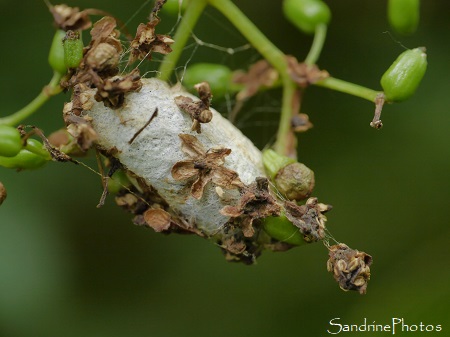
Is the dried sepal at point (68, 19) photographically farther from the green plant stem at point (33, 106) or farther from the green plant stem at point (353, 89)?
the green plant stem at point (353, 89)

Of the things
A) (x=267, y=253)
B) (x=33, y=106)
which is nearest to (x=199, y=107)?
(x=33, y=106)

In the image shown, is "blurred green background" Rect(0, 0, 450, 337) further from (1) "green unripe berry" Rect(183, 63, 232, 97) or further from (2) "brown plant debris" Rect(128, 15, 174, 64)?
(2) "brown plant debris" Rect(128, 15, 174, 64)

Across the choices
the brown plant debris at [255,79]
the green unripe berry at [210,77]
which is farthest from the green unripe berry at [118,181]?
the brown plant debris at [255,79]

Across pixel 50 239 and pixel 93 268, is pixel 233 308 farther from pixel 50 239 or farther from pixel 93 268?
pixel 50 239

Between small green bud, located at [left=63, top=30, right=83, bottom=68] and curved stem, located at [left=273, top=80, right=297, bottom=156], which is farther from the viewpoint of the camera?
curved stem, located at [left=273, top=80, right=297, bottom=156]

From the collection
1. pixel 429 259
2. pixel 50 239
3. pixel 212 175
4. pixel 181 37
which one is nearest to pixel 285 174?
pixel 212 175

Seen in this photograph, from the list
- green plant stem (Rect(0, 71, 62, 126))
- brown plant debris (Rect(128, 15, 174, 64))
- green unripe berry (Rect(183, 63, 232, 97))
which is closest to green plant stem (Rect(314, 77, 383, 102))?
green unripe berry (Rect(183, 63, 232, 97))

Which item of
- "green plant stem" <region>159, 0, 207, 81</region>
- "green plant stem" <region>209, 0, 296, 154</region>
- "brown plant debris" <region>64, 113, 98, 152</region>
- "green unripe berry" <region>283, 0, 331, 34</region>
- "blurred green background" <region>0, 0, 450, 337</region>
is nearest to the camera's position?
"brown plant debris" <region>64, 113, 98, 152</region>
